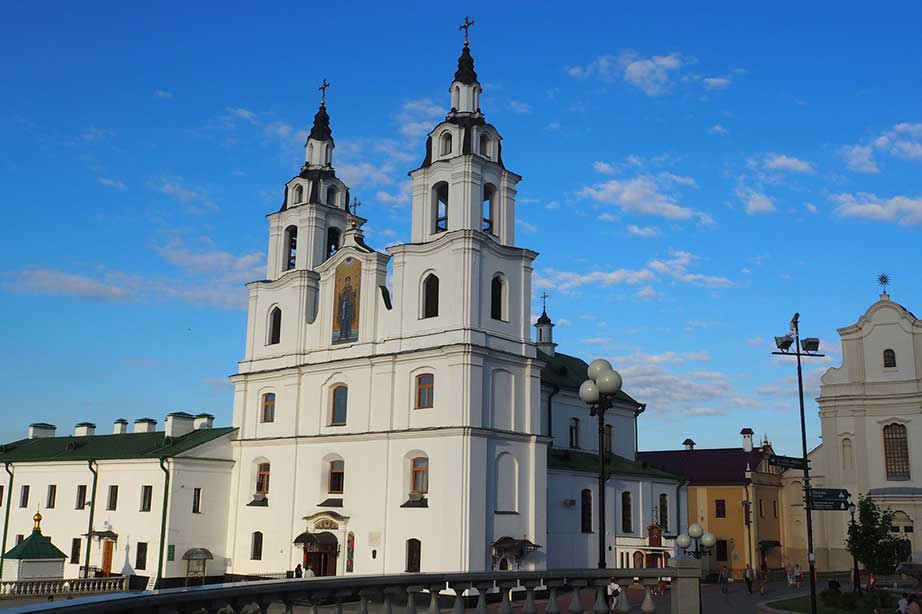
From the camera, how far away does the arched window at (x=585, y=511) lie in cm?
4147

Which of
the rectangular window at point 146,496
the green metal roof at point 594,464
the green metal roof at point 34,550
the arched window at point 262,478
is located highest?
the green metal roof at point 594,464

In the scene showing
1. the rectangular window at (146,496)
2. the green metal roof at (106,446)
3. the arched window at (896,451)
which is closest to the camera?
the rectangular window at (146,496)

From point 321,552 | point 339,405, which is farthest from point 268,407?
point 321,552

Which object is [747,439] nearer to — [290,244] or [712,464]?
[712,464]

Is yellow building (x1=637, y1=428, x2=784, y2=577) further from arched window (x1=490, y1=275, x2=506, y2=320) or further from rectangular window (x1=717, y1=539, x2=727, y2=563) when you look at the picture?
arched window (x1=490, y1=275, x2=506, y2=320)

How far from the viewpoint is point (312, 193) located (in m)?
44.5

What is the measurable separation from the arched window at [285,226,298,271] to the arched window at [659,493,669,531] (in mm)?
24028

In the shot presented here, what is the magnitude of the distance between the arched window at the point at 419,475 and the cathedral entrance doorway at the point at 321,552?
15.2 feet

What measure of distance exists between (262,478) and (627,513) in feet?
62.3

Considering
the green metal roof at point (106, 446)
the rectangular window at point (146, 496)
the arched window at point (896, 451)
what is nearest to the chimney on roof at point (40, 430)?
the green metal roof at point (106, 446)

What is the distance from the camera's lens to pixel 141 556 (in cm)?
4109

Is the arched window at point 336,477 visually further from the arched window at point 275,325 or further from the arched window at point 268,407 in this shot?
the arched window at point 275,325

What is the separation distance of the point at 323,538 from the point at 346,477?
2721mm

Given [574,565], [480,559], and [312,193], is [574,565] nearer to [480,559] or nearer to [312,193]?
[480,559]
